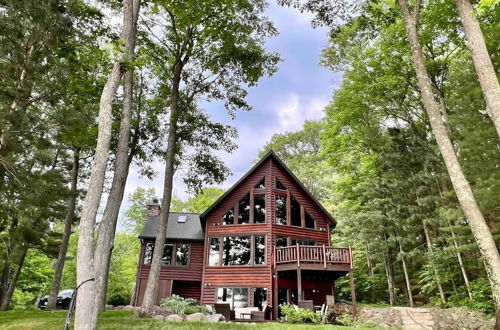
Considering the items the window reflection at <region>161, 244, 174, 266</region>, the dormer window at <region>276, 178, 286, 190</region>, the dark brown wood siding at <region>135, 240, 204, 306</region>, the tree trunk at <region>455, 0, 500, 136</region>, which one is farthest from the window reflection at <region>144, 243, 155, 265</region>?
the tree trunk at <region>455, 0, 500, 136</region>

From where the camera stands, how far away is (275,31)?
43.8ft

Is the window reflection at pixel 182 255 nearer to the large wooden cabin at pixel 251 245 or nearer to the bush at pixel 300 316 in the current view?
the large wooden cabin at pixel 251 245

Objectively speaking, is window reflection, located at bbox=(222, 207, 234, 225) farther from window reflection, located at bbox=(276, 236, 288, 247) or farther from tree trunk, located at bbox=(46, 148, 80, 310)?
tree trunk, located at bbox=(46, 148, 80, 310)

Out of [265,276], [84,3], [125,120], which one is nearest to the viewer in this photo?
[125,120]

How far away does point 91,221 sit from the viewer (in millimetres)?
5711

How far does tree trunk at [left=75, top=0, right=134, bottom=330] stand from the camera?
205 inches

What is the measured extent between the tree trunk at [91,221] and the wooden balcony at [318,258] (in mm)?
10516

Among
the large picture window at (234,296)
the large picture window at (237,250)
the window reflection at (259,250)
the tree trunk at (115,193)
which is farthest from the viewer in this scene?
the large picture window at (237,250)

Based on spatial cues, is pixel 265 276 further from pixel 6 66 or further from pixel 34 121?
pixel 6 66

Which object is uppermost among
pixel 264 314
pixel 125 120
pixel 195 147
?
pixel 195 147

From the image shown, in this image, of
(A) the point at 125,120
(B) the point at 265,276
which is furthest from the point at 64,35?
(B) the point at 265,276

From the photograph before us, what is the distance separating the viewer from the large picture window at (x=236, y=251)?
17.2 metres

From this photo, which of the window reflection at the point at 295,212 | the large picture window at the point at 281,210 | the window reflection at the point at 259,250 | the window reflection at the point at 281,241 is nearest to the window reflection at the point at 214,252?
the window reflection at the point at 259,250

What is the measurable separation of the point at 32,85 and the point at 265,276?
12464mm
